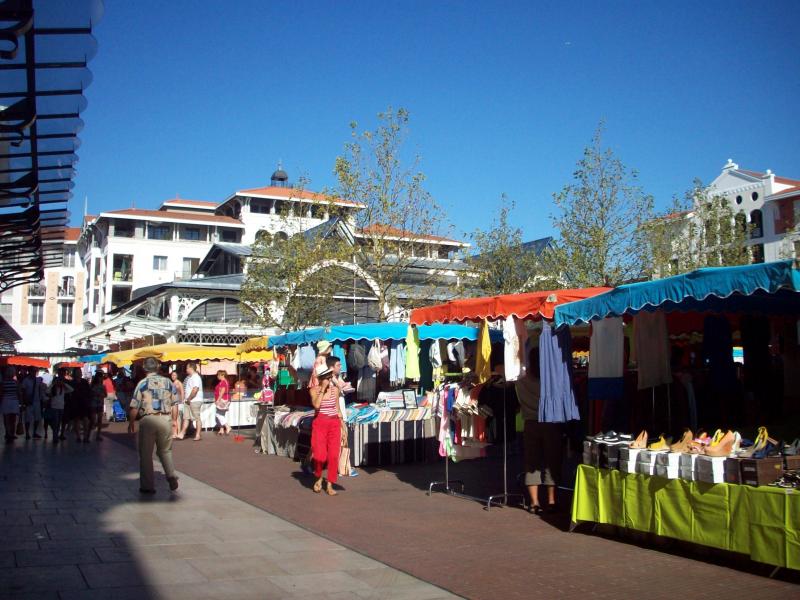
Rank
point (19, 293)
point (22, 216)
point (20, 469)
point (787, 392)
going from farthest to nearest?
point (19, 293), point (20, 469), point (22, 216), point (787, 392)

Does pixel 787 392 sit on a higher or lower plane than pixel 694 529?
higher

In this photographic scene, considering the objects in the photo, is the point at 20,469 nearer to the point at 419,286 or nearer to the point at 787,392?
the point at 787,392

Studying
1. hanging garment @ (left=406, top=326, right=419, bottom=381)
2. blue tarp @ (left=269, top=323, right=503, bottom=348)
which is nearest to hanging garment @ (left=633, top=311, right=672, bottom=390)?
hanging garment @ (left=406, top=326, right=419, bottom=381)

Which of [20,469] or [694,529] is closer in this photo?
[694,529]

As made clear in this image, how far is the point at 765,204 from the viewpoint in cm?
4700

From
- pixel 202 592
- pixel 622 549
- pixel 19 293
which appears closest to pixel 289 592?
pixel 202 592

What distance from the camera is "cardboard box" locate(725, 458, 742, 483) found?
257 inches

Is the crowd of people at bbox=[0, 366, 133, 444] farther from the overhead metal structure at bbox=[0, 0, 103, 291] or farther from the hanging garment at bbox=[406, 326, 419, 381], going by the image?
the hanging garment at bbox=[406, 326, 419, 381]

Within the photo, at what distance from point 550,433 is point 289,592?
4.19 meters

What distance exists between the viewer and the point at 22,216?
39.1ft

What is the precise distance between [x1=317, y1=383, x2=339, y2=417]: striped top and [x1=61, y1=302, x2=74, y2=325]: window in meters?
72.6

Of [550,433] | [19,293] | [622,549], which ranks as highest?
[19,293]

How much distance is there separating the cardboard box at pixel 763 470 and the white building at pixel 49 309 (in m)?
74.2

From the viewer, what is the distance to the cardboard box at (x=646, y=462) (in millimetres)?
7324
